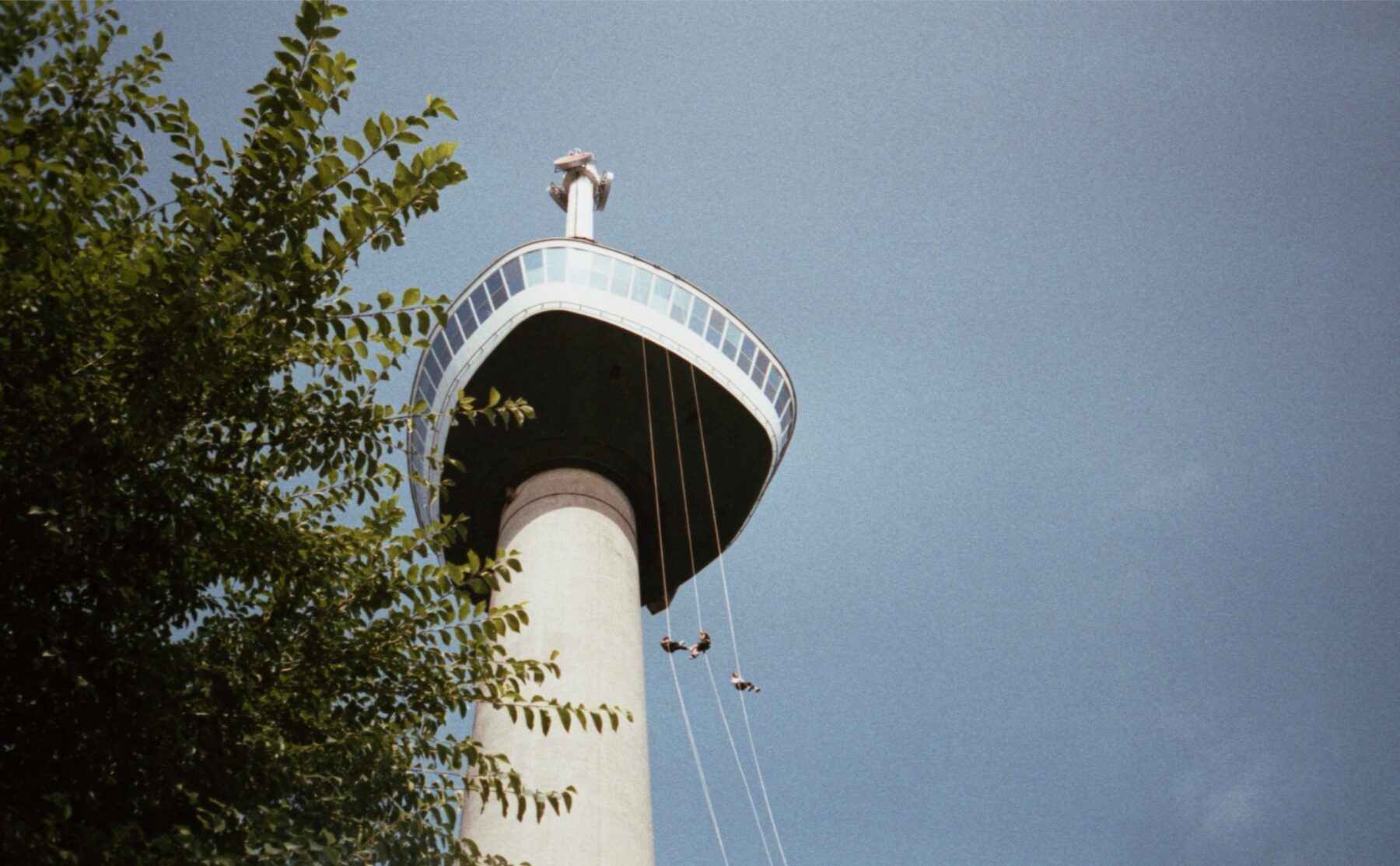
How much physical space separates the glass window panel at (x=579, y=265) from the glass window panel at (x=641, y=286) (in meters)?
0.98

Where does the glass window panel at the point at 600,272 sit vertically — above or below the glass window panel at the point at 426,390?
above

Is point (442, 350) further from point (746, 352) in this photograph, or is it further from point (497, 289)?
point (746, 352)

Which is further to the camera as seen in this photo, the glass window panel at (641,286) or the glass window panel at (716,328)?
the glass window panel at (716,328)

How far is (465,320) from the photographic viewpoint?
2353 cm

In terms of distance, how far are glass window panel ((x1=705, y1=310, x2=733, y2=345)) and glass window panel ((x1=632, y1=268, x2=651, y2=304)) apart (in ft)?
5.08

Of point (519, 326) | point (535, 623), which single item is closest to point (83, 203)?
point (535, 623)

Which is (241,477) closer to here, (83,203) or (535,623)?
(83,203)

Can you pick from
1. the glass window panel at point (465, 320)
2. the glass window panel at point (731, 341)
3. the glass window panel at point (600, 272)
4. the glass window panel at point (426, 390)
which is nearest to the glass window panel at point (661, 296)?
the glass window panel at point (600, 272)

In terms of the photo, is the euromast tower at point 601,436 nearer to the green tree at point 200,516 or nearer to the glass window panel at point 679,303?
the glass window panel at point 679,303

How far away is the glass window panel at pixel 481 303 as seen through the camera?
75.6 ft

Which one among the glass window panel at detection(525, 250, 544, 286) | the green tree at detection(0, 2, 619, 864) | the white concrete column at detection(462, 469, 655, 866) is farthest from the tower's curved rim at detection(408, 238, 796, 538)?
the green tree at detection(0, 2, 619, 864)

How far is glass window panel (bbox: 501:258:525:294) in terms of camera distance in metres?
22.8

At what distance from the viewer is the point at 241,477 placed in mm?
7293

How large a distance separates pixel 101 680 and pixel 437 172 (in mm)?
3655
